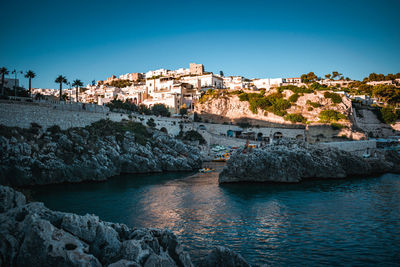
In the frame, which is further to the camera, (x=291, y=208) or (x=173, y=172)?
(x=173, y=172)

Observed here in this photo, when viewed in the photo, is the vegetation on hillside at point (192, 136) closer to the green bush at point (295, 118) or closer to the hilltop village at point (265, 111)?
the hilltop village at point (265, 111)

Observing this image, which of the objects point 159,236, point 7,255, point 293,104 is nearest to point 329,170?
point 159,236

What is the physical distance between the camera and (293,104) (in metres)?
57.1

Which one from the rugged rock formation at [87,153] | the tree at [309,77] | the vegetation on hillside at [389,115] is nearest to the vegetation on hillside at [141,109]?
the rugged rock formation at [87,153]

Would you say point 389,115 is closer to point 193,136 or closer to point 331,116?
point 331,116

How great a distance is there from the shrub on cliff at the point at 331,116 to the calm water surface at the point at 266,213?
2608cm

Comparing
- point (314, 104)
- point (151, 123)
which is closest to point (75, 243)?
point (151, 123)

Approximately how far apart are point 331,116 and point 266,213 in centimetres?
4266

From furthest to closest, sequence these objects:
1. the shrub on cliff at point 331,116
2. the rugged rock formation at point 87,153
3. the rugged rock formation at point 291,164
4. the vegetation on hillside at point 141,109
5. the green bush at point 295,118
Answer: the green bush at point 295,118 < the shrub on cliff at point 331,116 < the vegetation on hillside at point 141,109 < the rugged rock formation at point 291,164 < the rugged rock formation at point 87,153

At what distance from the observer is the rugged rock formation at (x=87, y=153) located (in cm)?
2183

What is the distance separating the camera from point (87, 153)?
26000 millimetres

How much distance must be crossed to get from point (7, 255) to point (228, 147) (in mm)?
41218

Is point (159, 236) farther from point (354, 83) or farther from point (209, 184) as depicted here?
point (354, 83)

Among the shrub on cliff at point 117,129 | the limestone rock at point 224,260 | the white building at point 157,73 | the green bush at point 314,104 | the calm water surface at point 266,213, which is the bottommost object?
the calm water surface at point 266,213
